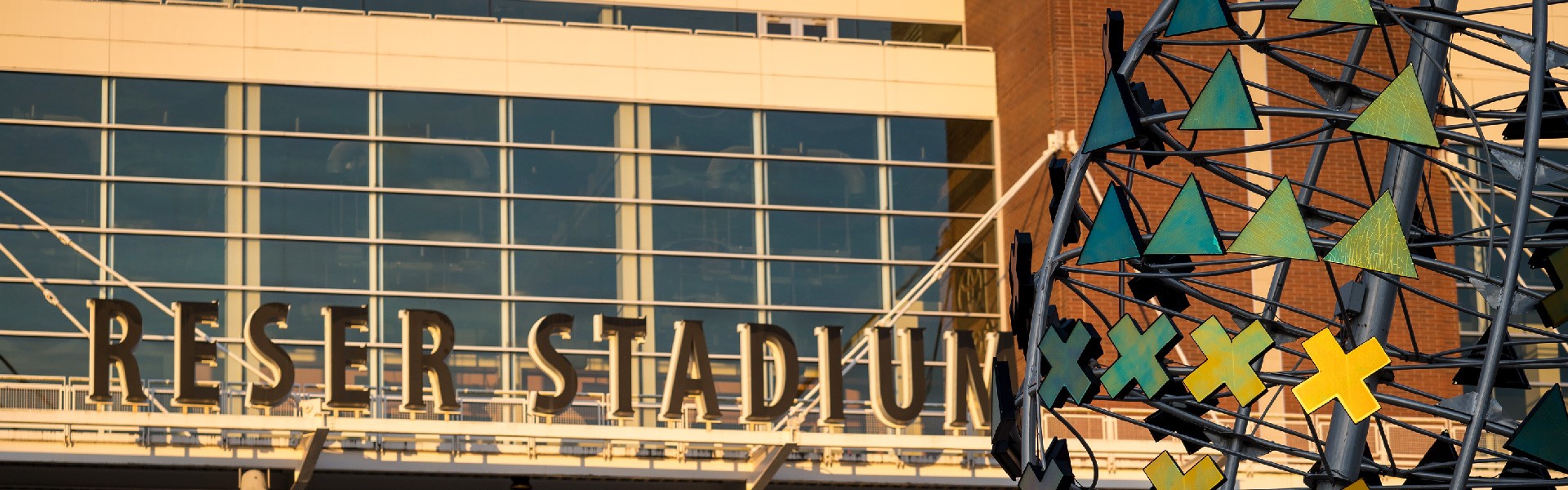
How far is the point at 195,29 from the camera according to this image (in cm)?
3775

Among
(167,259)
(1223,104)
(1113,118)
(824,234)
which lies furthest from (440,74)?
(1223,104)

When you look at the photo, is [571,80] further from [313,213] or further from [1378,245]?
[1378,245]

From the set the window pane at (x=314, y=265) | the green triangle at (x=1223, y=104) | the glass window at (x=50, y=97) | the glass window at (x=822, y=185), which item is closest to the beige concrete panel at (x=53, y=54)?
the glass window at (x=50, y=97)

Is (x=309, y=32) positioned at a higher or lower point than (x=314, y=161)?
higher

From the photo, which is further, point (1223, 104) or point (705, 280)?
point (705, 280)

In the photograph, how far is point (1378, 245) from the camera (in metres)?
13.4

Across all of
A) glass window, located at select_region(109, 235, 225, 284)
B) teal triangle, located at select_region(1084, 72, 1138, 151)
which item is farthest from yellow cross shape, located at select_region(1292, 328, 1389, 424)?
glass window, located at select_region(109, 235, 225, 284)

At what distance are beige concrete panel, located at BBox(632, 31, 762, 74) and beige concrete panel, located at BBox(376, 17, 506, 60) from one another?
101 inches

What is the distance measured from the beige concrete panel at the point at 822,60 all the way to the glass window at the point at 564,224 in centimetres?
402

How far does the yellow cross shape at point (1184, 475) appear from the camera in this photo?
15266 millimetres

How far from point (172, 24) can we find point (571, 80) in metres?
6.84

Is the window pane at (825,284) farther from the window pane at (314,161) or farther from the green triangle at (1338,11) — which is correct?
the green triangle at (1338,11)

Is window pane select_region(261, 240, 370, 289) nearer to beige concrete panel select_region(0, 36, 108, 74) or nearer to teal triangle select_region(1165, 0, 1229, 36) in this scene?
beige concrete panel select_region(0, 36, 108, 74)

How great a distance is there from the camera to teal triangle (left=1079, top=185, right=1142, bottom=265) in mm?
14359
